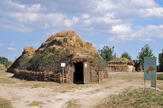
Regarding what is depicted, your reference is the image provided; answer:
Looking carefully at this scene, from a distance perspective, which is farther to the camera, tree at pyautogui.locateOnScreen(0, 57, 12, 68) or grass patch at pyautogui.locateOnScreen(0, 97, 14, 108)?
tree at pyautogui.locateOnScreen(0, 57, 12, 68)

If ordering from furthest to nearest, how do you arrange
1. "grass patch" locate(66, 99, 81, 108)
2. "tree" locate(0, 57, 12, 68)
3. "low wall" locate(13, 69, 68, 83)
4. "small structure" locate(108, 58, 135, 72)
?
"tree" locate(0, 57, 12, 68), "small structure" locate(108, 58, 135, 72), "low wall" locate(13, 69, 68, 83), "grass patch" locate(66, 99, 81, 108)

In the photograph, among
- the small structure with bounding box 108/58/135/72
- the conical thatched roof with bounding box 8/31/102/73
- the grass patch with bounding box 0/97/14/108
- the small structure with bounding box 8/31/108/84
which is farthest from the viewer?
the small structure with bounding box 108/58/135/72

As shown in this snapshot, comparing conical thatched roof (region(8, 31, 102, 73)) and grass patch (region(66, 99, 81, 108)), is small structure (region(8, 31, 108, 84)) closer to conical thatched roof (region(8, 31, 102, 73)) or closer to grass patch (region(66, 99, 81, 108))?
conical thatched roof (region(8, 31, 102, 73))

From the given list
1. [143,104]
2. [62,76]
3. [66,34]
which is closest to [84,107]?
[143,104]

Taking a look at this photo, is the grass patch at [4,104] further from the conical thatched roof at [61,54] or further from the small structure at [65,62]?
the conical thatched roof at [61,54]

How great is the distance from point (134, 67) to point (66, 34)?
1267 inches

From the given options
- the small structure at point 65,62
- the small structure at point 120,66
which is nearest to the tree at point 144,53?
the small structure at point 120,66

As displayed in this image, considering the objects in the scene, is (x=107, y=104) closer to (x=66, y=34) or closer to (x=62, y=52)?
(x=62, y=52)

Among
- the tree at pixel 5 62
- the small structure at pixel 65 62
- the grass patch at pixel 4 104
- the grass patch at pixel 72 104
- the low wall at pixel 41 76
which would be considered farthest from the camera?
the tree at pixel 5 62

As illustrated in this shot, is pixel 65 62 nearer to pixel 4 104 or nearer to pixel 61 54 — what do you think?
pixel 61 54

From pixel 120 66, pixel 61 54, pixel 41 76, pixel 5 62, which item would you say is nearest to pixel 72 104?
pixel 41 76

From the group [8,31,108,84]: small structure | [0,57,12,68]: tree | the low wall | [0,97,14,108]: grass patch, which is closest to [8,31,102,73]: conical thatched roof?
[8,31,108,84]: small structure

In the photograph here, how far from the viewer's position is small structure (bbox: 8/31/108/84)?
814 inches

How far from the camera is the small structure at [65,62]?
20688mm
